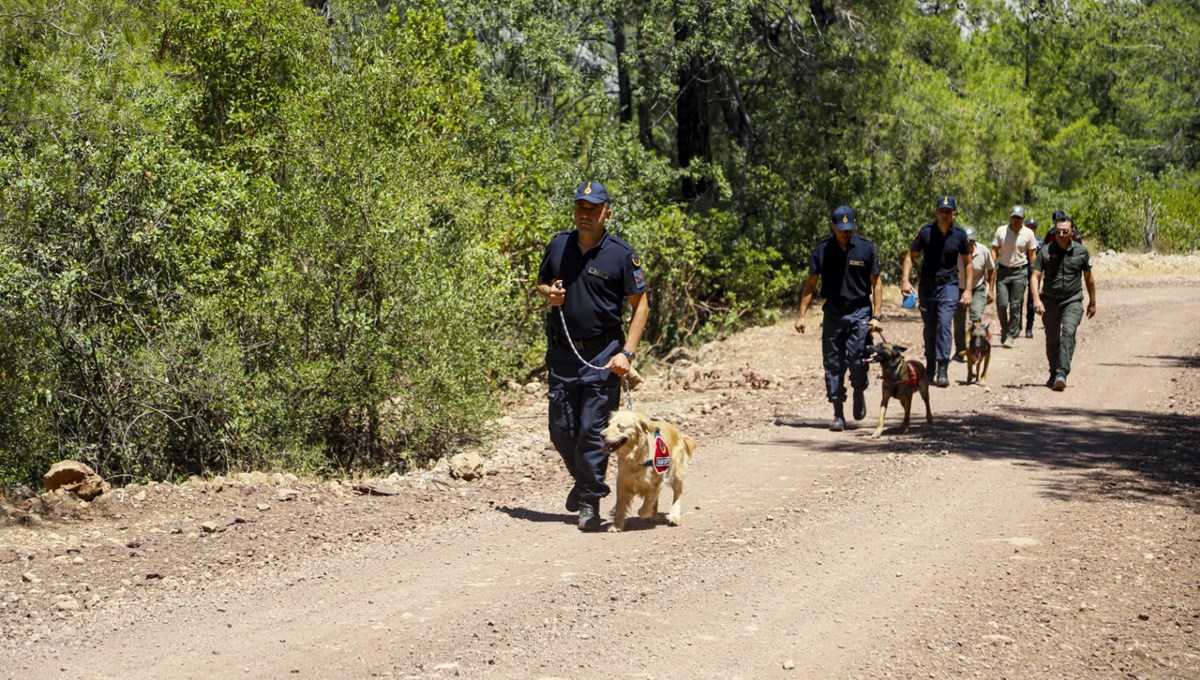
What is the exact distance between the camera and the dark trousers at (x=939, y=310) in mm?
14977

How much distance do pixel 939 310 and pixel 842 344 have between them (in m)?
2.61

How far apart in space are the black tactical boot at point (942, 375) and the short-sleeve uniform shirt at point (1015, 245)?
13.6 ft

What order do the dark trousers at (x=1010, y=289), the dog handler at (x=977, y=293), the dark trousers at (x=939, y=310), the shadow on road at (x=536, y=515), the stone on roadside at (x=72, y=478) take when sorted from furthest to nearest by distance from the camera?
the dark trousers at (x=1010, y=289) < the dog handler at (x=977, y=293) < the dark trousers at (x=939, y=310) < the stone on roadside at (x=72, y=478) < the shadow on road at (x=536, y=515)

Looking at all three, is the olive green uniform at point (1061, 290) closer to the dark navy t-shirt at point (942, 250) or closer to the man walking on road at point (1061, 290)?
the man walking on road at point (1061, 290)

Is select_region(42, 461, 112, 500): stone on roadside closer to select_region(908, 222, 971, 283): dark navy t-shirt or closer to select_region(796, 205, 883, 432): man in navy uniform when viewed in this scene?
select_region(796, 205, 883, 432): man in navy uniform

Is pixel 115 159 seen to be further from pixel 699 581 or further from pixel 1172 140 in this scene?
pixel 1172 140

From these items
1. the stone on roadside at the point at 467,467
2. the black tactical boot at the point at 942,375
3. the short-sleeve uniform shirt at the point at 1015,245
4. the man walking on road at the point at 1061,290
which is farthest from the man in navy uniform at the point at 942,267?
the stone on roadside at the point at 467,467

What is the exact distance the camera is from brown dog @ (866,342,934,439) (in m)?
12.7

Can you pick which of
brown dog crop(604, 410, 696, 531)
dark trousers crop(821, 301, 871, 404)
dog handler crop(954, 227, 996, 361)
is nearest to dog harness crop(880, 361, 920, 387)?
dark trousers crop(821, 301, 871, 404)

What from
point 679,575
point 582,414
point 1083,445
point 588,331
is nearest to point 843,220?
point 1083,445

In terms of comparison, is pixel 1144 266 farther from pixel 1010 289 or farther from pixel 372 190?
pixel 372 190

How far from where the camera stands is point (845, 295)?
12.8 m

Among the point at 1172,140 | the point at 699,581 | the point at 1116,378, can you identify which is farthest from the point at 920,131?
the point at 1172,140

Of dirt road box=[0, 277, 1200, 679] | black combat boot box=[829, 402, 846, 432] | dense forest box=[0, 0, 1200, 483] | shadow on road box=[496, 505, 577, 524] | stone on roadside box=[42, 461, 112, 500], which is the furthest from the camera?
black combat boot box=[829, 402, 846, 432]
